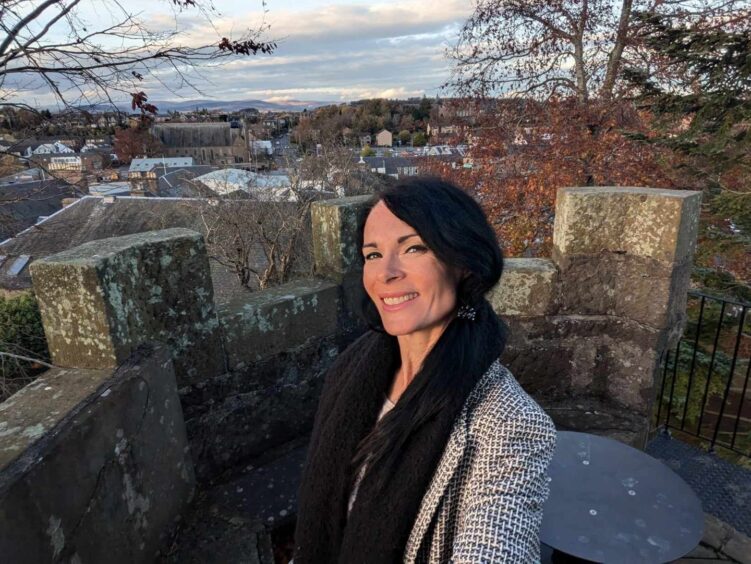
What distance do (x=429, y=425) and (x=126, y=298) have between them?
1266 millimetres

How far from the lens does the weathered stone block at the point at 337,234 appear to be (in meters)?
2.60

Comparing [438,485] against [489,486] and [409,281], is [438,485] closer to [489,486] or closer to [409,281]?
[489,486]

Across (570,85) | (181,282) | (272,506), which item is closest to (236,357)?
(181,282)

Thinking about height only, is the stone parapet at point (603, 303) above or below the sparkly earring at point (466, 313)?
below

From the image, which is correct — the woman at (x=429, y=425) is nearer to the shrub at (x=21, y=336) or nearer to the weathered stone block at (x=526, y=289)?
the weathered stone block at (x=526, y=289)

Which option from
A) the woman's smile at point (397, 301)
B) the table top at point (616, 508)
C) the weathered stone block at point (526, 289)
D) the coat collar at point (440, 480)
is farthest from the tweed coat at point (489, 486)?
the weathered stone block at point (526, 289)

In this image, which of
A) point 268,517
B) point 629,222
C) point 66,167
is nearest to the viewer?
point 268,517

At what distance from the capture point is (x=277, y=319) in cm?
254

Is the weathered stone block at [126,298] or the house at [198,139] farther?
the house at [198,139]

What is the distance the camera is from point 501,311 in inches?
120

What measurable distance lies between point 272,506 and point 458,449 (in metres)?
1.42

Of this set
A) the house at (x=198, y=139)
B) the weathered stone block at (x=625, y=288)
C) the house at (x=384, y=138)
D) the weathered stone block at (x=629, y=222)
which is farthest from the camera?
the house at (x=198, y=139)

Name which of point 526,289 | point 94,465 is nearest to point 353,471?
point 94,465

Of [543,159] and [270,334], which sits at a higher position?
[543,159]
